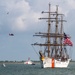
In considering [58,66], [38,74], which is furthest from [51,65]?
[38,74]

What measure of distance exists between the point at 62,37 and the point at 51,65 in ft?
44.8

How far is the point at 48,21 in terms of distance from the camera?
650 feet

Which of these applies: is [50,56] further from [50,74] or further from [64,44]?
[50,74]

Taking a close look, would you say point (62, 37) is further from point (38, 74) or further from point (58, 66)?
Result: point (38, 74)

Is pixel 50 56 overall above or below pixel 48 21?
below

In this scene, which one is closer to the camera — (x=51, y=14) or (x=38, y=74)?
(x=38, y=74)

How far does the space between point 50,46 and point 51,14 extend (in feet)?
39.7

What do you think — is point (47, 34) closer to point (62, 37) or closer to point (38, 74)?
point (62, 37)

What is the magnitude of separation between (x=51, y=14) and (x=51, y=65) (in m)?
20.4

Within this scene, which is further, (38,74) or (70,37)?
(70,37)

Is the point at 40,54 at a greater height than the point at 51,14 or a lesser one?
lesser

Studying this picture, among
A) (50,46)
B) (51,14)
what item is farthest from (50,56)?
(51,14)

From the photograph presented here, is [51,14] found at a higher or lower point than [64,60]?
higher

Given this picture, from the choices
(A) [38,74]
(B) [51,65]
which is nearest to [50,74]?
(A) [38,74]
